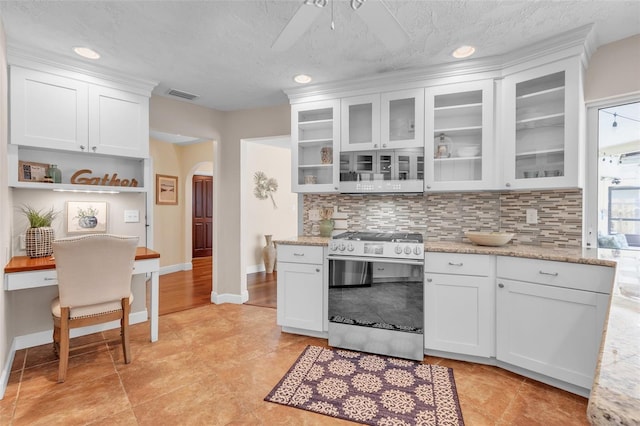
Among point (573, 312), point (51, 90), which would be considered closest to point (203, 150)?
point (51, 90)

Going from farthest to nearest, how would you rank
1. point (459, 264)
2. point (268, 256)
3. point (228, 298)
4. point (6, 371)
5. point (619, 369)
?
point (268, 256) → point (228, 298) → point (459, 264) → point (6, 371) → point (619, 369)

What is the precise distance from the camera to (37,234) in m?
2.72

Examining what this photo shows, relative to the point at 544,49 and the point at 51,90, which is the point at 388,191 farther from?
the point at 51,90

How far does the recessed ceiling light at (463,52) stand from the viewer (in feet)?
8.38

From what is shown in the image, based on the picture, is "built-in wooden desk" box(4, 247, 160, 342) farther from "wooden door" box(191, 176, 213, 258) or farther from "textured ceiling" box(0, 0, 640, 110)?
"wooden door" box(191, 176, 213, 258)

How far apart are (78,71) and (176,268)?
4.06 m

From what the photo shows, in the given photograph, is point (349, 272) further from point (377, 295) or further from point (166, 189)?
point (166, 189)

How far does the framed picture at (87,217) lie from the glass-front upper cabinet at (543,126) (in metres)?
3.77

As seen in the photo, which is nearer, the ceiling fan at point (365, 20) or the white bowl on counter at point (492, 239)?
the ceiling fan at point (365, 20)

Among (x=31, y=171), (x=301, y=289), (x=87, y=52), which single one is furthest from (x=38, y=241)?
(x=301, y=289)

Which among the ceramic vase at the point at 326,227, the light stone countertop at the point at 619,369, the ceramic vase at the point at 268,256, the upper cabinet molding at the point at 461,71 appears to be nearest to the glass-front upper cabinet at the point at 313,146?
the upper cabinet molding at the point at 461,71

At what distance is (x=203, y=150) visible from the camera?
6.16m

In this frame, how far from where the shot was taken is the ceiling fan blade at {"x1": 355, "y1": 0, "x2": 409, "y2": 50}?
4.80 feet

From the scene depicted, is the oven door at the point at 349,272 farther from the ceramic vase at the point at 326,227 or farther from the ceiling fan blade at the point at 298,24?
the ceiling fan blade at the point at 298,24
